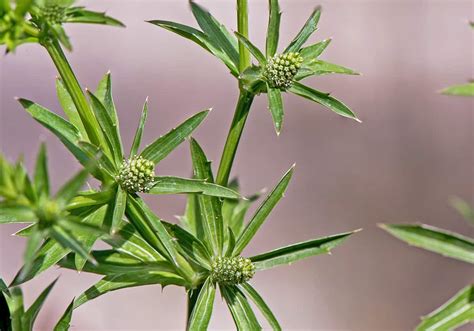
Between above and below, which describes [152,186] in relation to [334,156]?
below

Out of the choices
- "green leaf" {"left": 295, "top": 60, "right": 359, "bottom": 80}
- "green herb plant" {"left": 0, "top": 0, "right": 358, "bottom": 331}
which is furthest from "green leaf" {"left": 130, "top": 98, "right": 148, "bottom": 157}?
"green leaf" {"left": 295, "top": 60, "right": 359, "bottom": 80}

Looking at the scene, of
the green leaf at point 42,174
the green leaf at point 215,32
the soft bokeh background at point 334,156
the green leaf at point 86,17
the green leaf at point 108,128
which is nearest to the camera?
the green leaf at point 42,174

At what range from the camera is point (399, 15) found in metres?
3.63

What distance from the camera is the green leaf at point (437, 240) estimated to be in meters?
0.74

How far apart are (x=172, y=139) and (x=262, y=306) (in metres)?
0.26

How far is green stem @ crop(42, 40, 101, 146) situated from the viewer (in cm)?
77

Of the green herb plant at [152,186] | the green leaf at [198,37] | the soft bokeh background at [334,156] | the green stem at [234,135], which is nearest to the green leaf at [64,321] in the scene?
the green herb plant at [152,186]

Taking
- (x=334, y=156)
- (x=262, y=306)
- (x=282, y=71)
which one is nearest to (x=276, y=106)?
(x=282, y=71)

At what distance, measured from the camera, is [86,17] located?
0.74m

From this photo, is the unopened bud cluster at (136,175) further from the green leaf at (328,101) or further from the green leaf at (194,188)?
the green leaf at (328,101)

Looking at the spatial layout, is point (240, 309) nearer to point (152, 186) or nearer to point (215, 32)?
point (152, 186)

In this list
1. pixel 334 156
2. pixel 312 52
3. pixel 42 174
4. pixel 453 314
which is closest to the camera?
pixel 42 174

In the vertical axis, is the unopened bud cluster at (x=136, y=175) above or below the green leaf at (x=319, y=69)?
below

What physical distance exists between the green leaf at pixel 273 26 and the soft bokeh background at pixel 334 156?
174 centimetres
